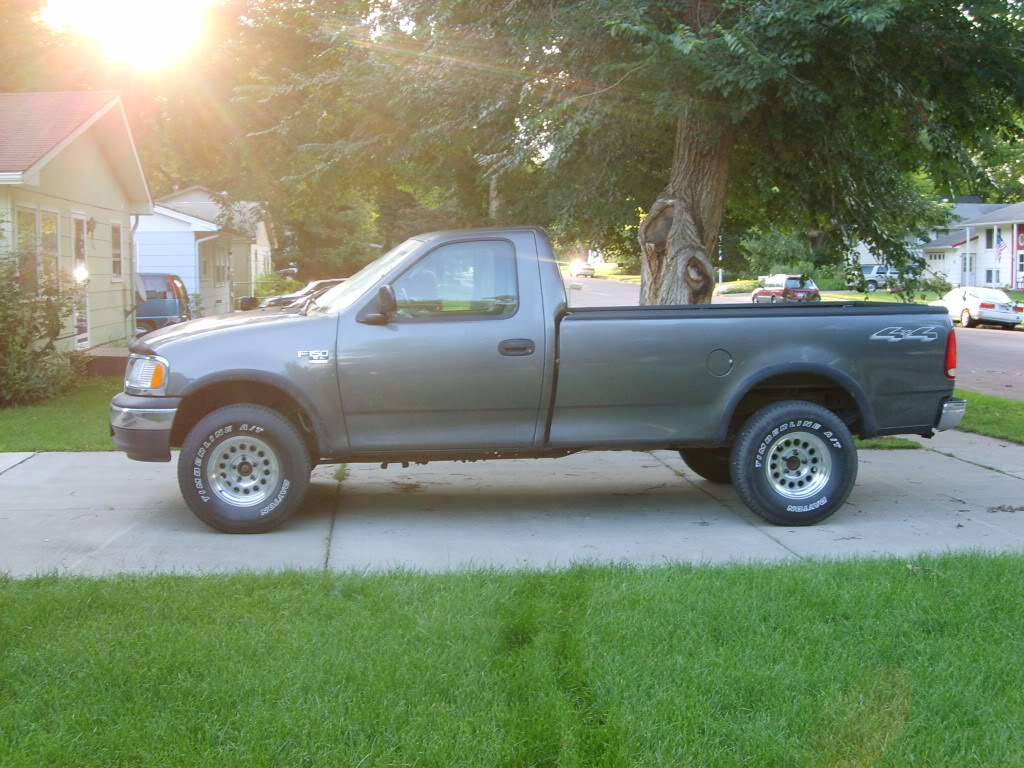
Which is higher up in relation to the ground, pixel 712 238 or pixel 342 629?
pixel 712 238

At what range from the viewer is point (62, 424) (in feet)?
39.5

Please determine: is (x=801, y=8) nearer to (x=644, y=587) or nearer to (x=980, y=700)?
(x=644, y=587)

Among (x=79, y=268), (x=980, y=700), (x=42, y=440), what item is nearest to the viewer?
(x=980, y=700)

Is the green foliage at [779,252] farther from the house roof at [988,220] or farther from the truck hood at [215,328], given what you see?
the truck hood at [215,328]

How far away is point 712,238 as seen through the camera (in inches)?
507

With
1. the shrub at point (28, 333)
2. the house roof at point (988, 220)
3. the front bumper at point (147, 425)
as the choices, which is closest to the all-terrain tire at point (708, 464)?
the front bumper at point (147, 425)

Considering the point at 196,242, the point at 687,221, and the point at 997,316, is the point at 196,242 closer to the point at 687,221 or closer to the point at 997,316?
the point at 687,221

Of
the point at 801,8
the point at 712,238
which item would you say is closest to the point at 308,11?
the point at 712,238

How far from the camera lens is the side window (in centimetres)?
749

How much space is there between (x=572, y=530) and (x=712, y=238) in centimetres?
628

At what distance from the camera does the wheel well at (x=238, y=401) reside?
7395 millimetres

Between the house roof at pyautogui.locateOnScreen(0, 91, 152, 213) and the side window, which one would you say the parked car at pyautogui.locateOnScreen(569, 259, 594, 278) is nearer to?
the house roof at pyautogui.locateOnScreen(0, 91, 152, 213)

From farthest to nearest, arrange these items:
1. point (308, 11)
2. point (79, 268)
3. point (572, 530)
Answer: point (308, 11) → point (79, 268) → point (572, 530)

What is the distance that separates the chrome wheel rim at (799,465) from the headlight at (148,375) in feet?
13.0
